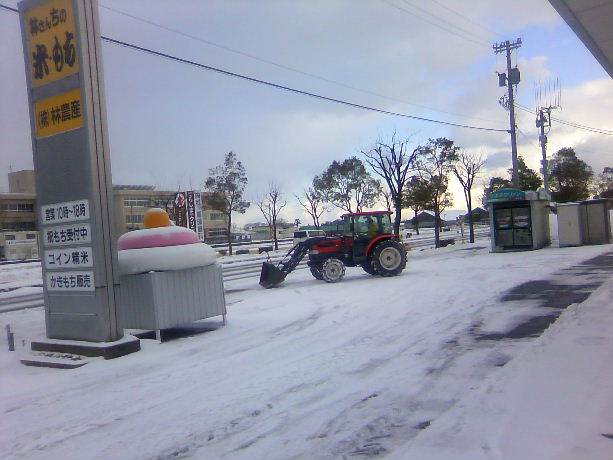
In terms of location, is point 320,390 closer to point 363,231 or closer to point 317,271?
point 317,271

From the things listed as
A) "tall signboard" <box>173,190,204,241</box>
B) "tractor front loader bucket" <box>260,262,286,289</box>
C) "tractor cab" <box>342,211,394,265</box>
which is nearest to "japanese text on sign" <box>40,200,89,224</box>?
"tractor front loader bucket" <box>260,262,286,289</box>

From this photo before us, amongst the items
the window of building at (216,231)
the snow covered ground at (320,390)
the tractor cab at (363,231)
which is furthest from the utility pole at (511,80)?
the window of building at (216,231)

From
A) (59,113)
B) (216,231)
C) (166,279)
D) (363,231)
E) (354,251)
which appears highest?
(59,113)

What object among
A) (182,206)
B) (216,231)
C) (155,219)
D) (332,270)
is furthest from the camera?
(216,231)

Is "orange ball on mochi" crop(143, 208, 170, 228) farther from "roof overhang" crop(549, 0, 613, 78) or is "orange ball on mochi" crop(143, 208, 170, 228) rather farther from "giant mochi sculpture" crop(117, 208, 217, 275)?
"roof overhang" crop(549, 0, 613, 78)

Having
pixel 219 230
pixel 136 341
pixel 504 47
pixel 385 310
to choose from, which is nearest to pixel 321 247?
pixel 385 310

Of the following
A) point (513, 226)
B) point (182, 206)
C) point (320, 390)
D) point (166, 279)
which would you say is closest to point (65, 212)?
point (166, 279)

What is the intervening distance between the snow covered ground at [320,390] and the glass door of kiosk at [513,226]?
654 inches

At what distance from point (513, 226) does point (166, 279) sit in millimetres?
21455

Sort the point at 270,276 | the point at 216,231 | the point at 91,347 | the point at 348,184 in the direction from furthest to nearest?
the point at 216,231
the point at 348,184
the point at 270,276
the point at 91,347

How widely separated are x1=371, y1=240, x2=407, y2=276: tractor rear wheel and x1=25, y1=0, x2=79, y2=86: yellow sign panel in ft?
37.7

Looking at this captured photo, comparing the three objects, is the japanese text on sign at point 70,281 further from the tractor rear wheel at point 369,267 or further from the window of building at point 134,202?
the window of building at point 134,202

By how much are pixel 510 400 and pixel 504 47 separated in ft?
106

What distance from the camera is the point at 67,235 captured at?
9.09 m
